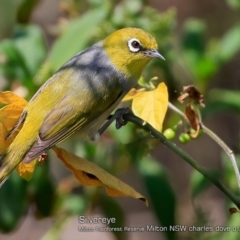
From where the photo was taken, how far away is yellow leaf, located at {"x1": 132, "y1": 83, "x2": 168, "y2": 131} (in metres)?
2.46

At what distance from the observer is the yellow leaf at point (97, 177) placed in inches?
87.0

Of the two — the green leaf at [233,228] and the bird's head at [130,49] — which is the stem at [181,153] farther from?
the green leaf at [233,228]

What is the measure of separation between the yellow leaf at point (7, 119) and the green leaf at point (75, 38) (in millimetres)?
892

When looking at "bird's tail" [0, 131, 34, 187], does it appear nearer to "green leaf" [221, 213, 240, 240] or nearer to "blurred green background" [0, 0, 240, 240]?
"blurred green background" [0, 0, 240, 240]

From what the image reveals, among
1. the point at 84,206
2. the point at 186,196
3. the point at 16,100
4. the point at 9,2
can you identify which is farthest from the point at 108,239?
the point at 16,100

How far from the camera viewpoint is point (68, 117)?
307 centimetres

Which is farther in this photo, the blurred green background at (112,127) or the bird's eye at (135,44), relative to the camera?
the blurred green background at (112,127)

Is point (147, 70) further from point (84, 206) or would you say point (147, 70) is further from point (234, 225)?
point (234, 225)

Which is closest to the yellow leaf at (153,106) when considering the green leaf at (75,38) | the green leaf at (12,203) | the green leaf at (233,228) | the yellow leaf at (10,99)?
the yellow leaf at (10,99)

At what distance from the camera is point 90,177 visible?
7.50 ft

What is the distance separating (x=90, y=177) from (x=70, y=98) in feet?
2.89

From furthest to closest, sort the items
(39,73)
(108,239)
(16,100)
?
(108,239)
(39,73)
(16,100)

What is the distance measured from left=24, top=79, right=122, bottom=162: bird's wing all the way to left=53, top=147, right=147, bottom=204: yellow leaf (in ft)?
1.56

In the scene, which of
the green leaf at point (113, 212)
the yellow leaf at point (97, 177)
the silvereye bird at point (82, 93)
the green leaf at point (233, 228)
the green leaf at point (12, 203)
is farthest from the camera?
the green leaf at point (113, 212)
